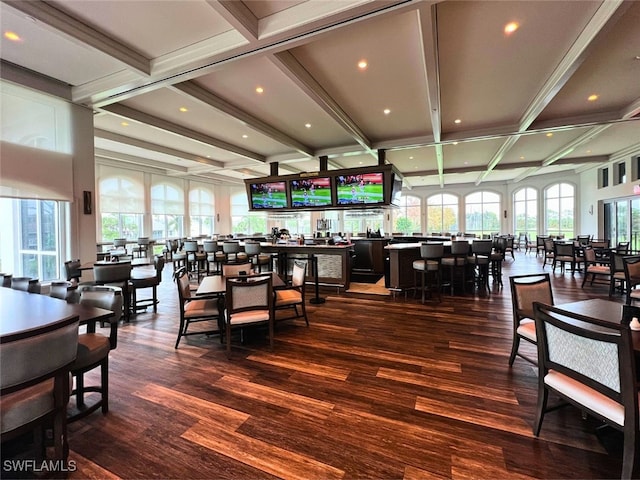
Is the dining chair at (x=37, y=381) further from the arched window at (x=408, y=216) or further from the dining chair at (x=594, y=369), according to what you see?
the arched window at (x=408, y=216)

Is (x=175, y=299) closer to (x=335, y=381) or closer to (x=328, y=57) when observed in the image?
(x=335, y=381)

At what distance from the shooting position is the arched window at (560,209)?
1338 centimetres

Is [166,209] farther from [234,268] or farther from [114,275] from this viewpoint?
Result: [234,268]

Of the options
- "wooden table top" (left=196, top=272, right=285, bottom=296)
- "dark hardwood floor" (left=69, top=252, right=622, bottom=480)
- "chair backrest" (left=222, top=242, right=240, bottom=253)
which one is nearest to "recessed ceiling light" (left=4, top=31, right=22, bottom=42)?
"wooden table top" (left=196, top=272, right=285, bottom=296)

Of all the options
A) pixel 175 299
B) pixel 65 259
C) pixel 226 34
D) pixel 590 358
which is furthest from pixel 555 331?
pixel 65 259

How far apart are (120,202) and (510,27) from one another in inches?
459

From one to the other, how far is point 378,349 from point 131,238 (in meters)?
10.7

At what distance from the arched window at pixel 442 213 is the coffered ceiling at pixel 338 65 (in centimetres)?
896

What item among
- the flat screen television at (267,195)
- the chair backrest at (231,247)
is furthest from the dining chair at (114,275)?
the flat screen television at (267,195)

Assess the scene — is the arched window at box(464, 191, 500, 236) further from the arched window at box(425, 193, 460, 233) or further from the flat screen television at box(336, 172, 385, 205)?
the flat screen television at box(336, 172, 385, 205)

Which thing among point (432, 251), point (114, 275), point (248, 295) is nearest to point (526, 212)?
point (432, 251)

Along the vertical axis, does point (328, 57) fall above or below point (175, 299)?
above

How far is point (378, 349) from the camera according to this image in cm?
333

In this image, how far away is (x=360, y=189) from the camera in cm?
718
